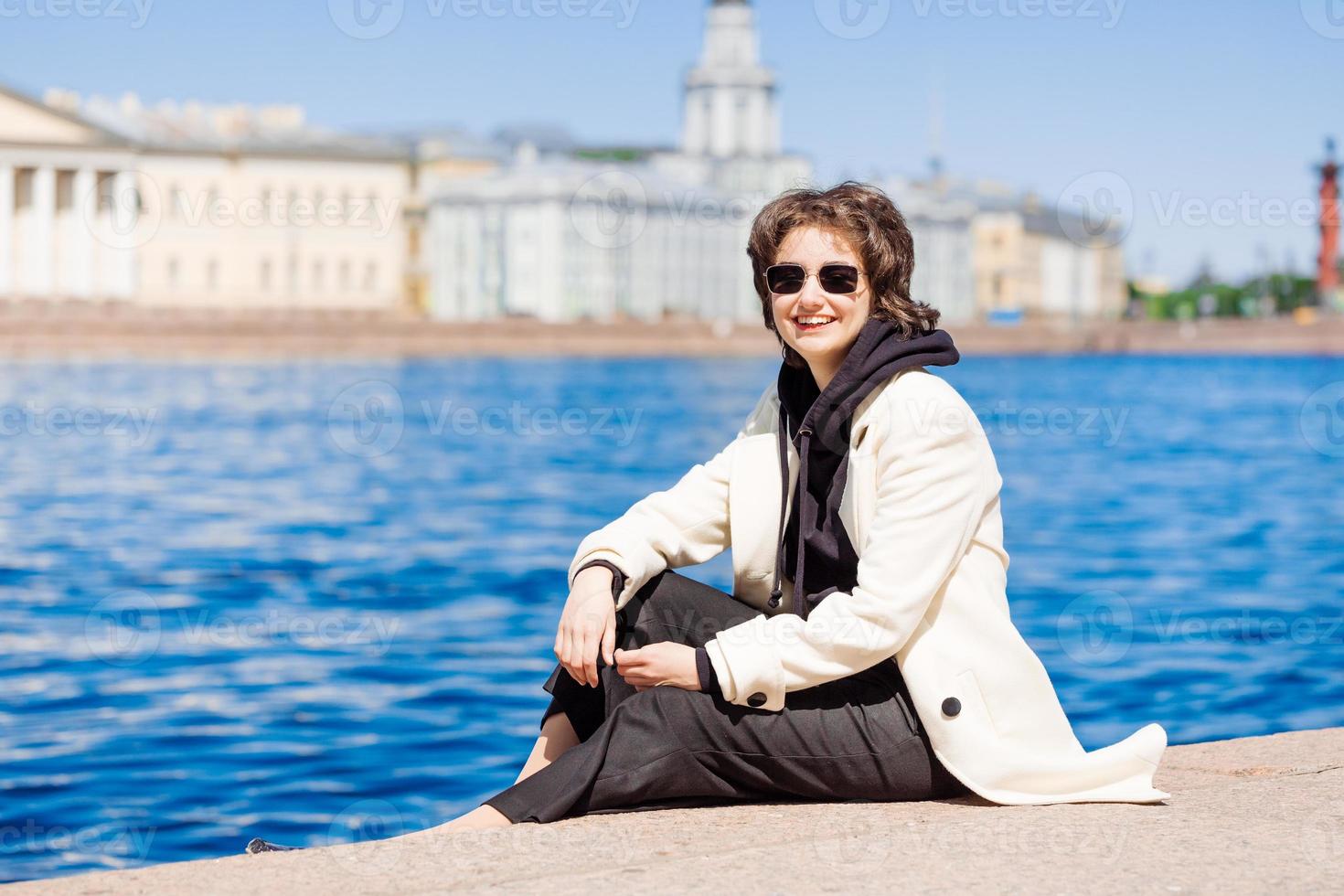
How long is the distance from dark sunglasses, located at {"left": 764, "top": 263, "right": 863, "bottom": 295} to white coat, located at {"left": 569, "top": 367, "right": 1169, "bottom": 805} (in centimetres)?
14

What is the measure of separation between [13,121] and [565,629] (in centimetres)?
5296

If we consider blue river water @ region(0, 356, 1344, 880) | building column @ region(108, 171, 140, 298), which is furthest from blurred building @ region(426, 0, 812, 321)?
blue river water @ region(0, 356, 1344, 880)

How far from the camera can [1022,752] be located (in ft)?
7.98

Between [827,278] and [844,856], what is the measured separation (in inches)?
29.7

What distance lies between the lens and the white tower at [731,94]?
7181cm

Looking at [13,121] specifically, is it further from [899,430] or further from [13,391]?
[899,430]

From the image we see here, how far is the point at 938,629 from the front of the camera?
7.84ft

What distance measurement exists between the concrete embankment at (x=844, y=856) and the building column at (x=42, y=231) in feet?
170

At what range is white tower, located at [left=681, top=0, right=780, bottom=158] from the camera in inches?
2827

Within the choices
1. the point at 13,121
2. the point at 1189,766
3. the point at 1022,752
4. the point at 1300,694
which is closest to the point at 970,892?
the point at 1022,752
